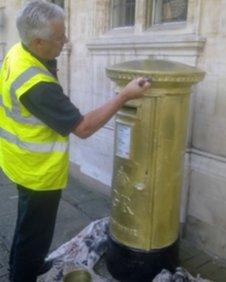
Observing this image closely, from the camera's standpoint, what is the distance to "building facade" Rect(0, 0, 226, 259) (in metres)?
3.34

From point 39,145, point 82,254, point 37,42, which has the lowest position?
point 82,254

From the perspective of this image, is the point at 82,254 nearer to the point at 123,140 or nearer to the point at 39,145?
the point at 123,140

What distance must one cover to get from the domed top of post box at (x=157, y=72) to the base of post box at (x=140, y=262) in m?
1.30

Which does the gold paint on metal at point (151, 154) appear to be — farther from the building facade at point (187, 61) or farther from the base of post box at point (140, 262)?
the building facade at point (187, 61)

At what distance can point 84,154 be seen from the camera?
17.5 feet

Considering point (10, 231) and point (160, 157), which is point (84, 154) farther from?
point (160, 157)

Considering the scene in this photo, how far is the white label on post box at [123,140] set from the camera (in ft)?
9.41

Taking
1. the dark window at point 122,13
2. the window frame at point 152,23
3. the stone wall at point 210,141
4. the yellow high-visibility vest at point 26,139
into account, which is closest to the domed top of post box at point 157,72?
the yellow high-visibility vest at point 26,139

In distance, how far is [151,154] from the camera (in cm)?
283

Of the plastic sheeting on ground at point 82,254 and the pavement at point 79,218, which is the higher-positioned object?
the plastic sheeting on ground at point 82,254

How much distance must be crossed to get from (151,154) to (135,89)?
1.96 ft

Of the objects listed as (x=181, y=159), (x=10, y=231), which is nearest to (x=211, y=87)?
(x=181, y=159)

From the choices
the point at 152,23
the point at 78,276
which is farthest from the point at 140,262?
the point at 152,23

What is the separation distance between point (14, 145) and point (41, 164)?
8.6 inches
